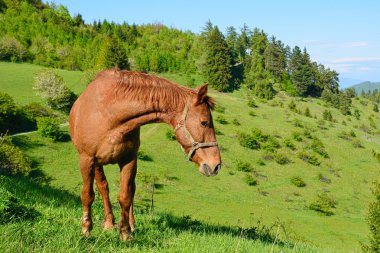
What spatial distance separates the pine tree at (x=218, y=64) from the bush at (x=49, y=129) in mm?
67564

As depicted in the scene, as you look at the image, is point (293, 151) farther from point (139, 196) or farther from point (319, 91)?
point (319, 91)

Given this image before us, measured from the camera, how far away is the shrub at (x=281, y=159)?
2665 inches

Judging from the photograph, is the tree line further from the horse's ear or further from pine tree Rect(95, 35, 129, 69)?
the horse's ear

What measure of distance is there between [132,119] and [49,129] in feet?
171

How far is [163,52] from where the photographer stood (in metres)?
139

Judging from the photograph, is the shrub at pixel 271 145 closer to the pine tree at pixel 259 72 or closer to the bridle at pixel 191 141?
the pine tree at pixel 259 72

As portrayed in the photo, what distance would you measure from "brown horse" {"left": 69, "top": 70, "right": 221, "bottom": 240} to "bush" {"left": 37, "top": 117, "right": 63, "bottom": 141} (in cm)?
5157

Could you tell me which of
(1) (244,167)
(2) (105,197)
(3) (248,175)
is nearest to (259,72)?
(1) (244,167)

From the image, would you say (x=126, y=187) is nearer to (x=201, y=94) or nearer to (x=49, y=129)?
(x=201, y=94)

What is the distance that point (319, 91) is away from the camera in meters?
141

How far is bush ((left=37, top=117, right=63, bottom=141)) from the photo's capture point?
54.3 metres

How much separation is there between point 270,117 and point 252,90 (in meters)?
34.6

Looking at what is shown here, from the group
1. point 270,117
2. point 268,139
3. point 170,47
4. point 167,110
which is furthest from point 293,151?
point 170,47

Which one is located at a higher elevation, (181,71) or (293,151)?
(181,71)
